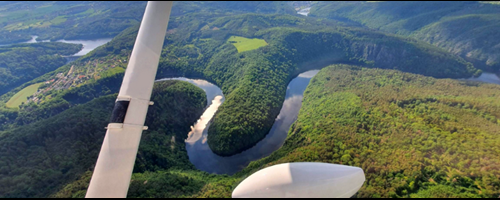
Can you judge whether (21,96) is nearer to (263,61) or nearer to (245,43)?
(263,61)

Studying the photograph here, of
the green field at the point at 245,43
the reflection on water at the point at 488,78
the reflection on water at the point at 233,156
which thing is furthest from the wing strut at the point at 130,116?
the reflection on water at the point at 488,78

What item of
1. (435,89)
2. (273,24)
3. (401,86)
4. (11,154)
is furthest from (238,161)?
(273,24)

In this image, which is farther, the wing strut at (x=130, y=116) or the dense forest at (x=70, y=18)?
the dense forest at (x=70, y=18)

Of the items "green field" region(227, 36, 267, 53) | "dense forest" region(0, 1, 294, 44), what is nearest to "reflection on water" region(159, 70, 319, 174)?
"green field" region(227, 36, 267, 53)

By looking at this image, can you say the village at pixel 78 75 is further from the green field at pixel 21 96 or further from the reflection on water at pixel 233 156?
the reflection on water at pixel 233 156

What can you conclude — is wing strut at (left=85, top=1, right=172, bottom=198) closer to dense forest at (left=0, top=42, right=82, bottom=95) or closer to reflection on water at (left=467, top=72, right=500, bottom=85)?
dense forest at (left=0, top=42, right=82, bottom=95)
